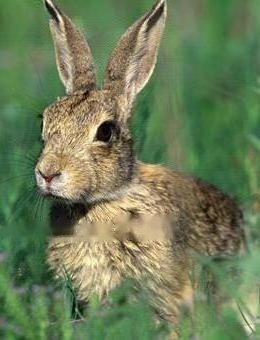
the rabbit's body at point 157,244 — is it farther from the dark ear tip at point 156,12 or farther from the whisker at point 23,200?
the dark ear tip at point 156,12

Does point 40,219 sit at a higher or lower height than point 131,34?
lower

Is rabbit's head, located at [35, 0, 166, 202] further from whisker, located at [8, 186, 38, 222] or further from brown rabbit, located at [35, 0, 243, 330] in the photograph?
whisker, located at [8, 186, 38, 222]

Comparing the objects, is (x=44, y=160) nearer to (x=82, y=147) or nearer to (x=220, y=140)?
(x=82, y=147)

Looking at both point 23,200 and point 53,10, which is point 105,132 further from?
point 53,10

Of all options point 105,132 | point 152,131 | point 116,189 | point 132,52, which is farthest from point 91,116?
point 152,131

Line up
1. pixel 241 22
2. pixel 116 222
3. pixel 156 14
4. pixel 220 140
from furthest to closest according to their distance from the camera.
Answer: pixel 241 22
pixel 220 140
pixel 156 14
pixel 116 222

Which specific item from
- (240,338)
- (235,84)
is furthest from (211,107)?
(240,338)

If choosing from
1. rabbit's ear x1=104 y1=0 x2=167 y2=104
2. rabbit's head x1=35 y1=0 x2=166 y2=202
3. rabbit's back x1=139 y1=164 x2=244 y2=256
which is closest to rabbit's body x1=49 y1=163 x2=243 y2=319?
rabbit's back x1=139 y1=164 x2=244 y2=256

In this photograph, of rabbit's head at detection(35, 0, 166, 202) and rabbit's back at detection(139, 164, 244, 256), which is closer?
rabbit's head at detection(35, 0, 166, 202)
